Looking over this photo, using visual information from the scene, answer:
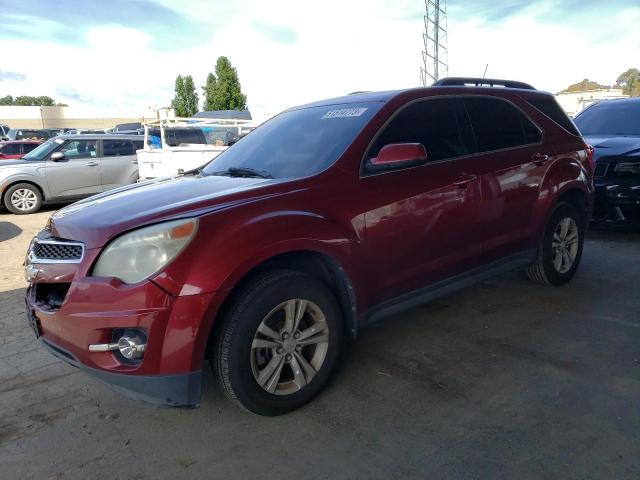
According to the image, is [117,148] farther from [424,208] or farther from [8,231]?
[424,208]

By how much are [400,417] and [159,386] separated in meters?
1.29

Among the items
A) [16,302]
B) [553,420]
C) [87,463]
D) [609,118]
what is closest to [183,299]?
[87,463]

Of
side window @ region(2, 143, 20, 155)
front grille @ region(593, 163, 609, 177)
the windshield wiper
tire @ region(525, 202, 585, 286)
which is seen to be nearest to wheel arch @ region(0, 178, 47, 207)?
side window @ region(2, 143, 20, 155)

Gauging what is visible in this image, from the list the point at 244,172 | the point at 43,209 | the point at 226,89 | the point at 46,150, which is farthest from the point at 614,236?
the point at 226,89

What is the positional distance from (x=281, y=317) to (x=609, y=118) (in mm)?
6797

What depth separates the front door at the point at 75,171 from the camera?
10648 mm

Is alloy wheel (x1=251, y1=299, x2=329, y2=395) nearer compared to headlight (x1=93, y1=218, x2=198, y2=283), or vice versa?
headlight (x1=93, y1=218, x2=198, y2=283)

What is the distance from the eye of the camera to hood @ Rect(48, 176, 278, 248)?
8.42 ft

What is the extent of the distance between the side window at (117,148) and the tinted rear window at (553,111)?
377 inches

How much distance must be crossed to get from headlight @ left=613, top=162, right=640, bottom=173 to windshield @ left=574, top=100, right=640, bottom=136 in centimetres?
112

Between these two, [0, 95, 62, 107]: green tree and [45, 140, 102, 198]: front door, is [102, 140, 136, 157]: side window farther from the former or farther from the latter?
[0, 95, 62, 107]: green tree

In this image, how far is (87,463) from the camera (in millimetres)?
2494

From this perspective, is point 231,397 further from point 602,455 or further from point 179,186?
point 602,455

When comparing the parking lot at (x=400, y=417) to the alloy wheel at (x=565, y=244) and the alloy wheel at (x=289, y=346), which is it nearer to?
the alloy wheel at (x=289, y=346)
